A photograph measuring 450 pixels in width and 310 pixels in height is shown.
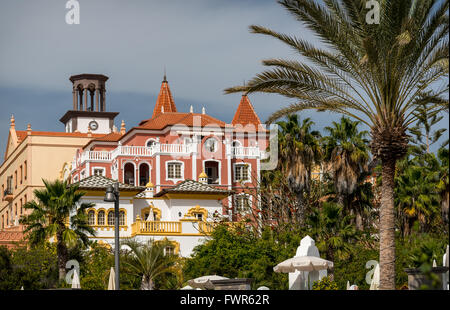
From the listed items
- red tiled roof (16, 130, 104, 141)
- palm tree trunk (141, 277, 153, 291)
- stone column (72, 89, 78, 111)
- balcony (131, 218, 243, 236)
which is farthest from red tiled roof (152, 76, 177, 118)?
palm tree trunk (141, 277, 153, 291)

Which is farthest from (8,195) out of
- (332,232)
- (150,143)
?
(332,232)

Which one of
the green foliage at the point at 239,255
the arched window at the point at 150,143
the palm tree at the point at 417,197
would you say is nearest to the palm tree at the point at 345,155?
the palm tree at the point at 417,197

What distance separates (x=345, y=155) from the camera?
46.7 metres

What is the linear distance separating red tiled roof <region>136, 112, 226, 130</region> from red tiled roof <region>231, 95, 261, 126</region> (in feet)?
9.92

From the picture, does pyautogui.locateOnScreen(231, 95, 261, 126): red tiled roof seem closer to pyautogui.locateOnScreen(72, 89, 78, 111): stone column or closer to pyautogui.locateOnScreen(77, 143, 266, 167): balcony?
pyautogui.locateOnScreen(77, 143, 266, 167): balcony

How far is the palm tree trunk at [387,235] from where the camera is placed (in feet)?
68.5

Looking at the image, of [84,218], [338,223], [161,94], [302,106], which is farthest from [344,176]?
[161,94]

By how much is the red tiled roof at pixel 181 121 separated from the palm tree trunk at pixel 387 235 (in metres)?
40.3

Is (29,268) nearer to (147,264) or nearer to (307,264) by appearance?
(147,264)

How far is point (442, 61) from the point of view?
20.3 meters

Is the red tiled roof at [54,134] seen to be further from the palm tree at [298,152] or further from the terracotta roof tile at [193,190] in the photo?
the palm tree at [298,152]

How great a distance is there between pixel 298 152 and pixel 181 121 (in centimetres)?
1615
